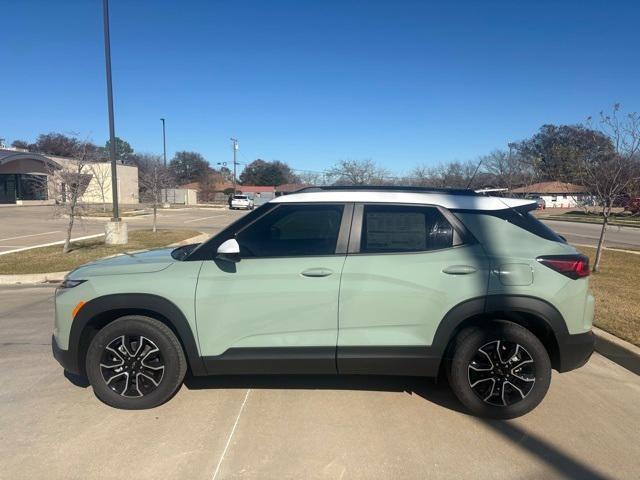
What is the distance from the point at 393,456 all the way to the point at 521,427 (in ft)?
3.52

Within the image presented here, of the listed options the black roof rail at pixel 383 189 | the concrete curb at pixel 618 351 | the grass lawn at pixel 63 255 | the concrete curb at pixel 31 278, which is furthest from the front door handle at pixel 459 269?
the grass lawn at pixel 63 255

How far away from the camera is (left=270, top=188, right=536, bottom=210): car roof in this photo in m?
3.59

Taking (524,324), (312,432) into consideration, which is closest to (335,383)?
(312,432)

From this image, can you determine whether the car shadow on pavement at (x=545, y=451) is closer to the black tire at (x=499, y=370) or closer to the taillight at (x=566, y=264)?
the black tire at (x=499, y=370)

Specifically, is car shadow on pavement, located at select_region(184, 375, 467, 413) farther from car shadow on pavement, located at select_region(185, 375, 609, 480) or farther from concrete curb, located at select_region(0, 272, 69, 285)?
concrete curb, located at select_region(0, 272, 69, 285)

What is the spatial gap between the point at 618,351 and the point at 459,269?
8.93 ft

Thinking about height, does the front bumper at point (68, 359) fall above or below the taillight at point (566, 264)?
below

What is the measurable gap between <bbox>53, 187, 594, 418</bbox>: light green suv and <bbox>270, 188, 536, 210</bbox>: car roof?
4 centimetres

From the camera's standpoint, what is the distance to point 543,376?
3.43 metres

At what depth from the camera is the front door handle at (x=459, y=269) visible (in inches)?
132

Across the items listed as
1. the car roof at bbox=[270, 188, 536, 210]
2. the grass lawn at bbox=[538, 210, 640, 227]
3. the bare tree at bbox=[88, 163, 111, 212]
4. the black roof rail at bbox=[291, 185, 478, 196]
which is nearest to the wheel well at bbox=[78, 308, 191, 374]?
the car roof at bbox=[270, 188, 536, 210]

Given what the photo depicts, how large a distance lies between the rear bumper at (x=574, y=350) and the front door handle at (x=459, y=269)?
0.86 metres

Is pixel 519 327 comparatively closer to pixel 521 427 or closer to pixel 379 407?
pixel 521 427

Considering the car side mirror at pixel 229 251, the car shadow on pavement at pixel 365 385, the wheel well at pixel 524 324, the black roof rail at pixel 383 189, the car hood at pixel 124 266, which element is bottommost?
the car shadow on pavement at pixel 365 385
